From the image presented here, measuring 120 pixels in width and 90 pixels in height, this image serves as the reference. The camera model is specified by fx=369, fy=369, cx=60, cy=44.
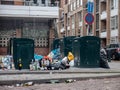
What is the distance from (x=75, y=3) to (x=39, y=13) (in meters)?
43.7

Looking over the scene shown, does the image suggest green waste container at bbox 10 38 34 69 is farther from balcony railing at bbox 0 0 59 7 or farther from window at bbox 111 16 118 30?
window at bbox 111 16 118 30

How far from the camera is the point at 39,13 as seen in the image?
106 feet

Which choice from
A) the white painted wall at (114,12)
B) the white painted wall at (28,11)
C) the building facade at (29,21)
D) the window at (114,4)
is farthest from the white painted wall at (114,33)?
the white painted wall at (28,11)

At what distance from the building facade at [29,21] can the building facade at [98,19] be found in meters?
8.60

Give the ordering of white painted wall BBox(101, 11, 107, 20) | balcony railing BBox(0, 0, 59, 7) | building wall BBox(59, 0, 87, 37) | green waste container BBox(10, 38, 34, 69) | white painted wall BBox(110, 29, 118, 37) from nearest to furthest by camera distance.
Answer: green waste container BBox(10, 38, 34, 69) → balcony railing BBox(0, 0, 59, 7) → white painted wall BBox(110, 29, 118, 37) → white painted wall BBox(101, 11, 107, 20) → building wall BBox(59, 0, 87, 37)

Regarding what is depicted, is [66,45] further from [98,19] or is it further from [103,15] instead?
[98,19]

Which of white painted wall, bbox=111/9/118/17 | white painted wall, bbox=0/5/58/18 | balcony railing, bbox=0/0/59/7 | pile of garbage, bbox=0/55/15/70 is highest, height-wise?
white painted wall, bbox=111/9/118/17

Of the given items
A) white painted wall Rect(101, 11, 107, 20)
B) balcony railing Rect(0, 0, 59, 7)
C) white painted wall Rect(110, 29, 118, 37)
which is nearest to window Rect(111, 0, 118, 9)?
white painted wall Rect(101, 11, 107, 20)

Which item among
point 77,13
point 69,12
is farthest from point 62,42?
point 69,12

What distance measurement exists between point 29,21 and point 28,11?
2692 millimetres

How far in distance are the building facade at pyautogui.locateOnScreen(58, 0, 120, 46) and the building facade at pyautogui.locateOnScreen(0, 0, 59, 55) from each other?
8596mm

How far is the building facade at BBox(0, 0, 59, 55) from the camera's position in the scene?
1266 inches

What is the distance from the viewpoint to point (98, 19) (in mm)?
61156

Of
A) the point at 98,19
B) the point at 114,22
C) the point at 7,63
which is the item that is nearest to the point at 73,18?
the point at 98,19
